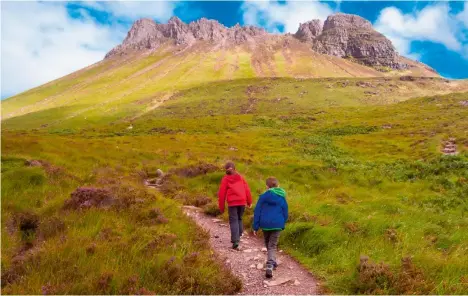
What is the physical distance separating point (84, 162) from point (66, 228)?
50.4 feet

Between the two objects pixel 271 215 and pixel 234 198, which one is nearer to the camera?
pixel 271 215

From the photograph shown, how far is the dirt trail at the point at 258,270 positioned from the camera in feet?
27.4

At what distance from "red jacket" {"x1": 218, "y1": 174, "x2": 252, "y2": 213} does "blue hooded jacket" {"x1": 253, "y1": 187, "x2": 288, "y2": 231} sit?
59.7 inches

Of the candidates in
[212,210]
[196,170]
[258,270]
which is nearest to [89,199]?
[212,210]

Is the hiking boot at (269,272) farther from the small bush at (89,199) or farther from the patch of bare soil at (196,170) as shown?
the patch of bare soil at (196,170)

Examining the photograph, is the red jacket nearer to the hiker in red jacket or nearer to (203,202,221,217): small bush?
the hiker in red jacket

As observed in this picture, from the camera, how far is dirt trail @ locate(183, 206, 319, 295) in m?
8.35

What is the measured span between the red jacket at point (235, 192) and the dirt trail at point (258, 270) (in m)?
1.38

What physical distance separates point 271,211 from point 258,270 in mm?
1679

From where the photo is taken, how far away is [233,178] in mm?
11930

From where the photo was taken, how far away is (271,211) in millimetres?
10016

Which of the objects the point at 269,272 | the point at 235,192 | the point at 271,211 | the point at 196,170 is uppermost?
the point at 235,192

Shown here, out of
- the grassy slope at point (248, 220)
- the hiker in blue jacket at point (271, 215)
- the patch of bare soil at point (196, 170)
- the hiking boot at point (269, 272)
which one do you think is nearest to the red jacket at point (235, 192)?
the hiker in blue jacket at point (271, 215)

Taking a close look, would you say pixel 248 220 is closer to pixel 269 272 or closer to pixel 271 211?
pixel 271 211
